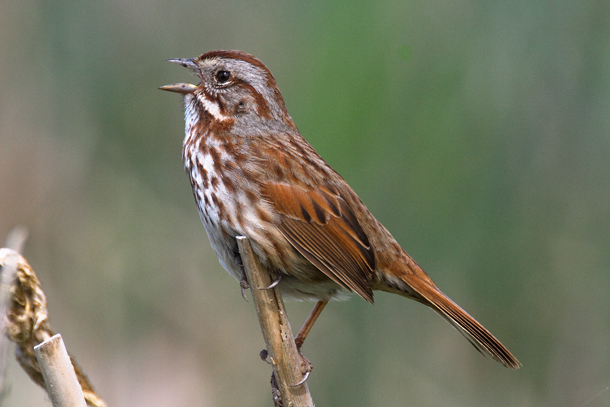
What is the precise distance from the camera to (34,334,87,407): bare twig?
150 centimetres

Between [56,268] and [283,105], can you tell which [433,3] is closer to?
[283,105]

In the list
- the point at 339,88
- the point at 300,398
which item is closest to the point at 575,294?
the point at 339,88

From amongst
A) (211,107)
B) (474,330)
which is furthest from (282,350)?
(211,107)

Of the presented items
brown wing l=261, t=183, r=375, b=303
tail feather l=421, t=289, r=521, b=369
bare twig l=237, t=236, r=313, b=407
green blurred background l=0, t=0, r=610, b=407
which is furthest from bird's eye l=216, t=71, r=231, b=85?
tail feather l=421, t=289, r=521, b=369

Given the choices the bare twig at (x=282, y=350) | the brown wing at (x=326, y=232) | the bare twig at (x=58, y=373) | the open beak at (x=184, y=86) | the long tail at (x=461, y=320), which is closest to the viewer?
the bare twig at (x=58, y=373)

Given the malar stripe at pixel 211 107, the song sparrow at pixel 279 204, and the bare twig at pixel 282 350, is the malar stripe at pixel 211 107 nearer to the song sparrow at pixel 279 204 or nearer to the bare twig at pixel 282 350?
the song sparrow at pixel 279 204

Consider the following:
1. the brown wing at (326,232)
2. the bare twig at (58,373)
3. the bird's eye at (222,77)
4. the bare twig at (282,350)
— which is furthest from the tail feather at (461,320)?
the bare twig at (58,373)

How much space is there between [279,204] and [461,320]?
2.67 ft

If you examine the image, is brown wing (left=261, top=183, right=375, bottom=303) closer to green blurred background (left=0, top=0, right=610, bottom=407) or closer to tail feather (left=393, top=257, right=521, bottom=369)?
tail feather (left=393, top=257, right=521, bottom=369)

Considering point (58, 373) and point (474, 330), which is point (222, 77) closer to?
point (474, 330)

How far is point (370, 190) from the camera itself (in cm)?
310

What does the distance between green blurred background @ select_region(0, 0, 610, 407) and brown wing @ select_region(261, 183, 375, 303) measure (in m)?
0.44

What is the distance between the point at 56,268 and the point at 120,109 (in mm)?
817

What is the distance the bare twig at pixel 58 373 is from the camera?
150 centimetres
